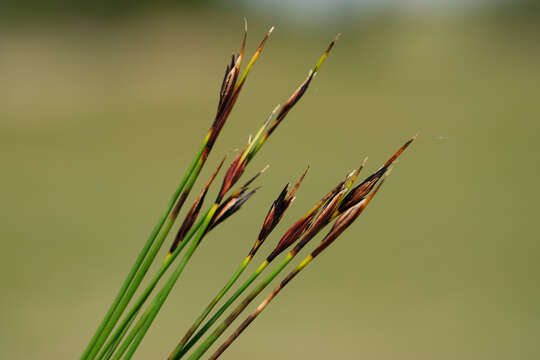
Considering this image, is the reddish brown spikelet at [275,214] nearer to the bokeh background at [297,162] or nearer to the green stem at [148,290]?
the green stem at [148,290]

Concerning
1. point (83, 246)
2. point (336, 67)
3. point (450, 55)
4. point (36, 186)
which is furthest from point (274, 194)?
point (450, 55)

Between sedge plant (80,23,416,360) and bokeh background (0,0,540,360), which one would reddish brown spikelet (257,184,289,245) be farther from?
bokeh background (0,0,540,360)

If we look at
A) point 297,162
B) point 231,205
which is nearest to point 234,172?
point 231,205

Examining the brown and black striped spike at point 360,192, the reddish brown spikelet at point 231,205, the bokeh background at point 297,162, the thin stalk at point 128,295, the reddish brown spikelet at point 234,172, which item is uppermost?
the bokeh background at point 297,162

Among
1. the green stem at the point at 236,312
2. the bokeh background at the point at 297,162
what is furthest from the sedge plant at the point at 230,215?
the bokeh background at the point at 297,162

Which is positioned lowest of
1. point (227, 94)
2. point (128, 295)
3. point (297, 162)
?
point (128, 295)

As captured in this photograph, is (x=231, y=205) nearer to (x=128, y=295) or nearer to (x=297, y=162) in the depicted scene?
(x=128, y=295)

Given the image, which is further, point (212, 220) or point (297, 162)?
point (297, 162)

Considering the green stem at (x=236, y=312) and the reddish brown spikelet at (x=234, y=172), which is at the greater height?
the reddish brown spikelet at (x=234, y=172)

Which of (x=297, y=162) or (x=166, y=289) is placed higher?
(x=297, y=162)
